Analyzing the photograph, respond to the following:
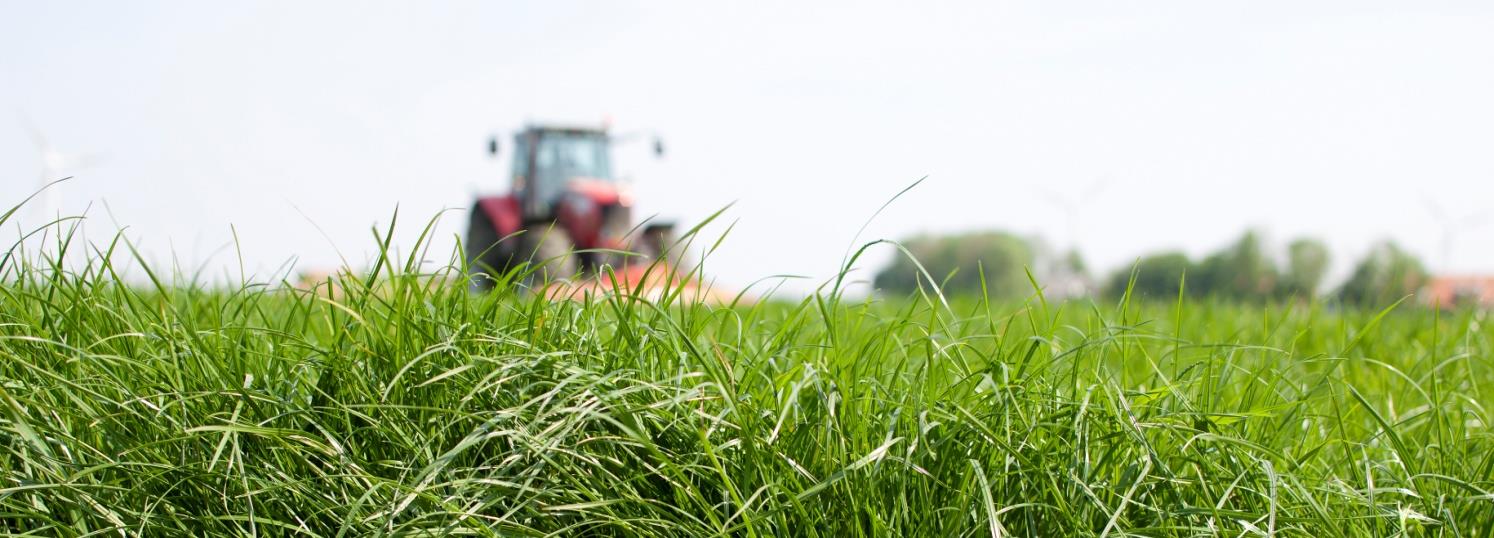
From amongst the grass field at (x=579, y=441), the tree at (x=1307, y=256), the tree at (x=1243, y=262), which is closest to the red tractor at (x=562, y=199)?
the grass field at (x=579, y=441)

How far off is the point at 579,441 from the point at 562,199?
10987 mm

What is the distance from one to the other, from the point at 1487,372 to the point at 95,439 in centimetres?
343

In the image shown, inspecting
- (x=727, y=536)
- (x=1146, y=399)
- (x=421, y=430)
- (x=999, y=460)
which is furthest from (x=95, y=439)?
(x=1146, y=399)

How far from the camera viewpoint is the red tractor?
12.0m

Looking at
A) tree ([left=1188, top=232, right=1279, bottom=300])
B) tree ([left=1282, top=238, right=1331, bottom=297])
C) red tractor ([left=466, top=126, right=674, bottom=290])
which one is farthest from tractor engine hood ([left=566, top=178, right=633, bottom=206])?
tree ([left=1282, top=238, right=1331, bottom=297])

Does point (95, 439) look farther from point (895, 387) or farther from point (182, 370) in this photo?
point (895, 387)

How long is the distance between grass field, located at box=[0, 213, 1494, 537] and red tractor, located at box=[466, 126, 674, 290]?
9.95 meters

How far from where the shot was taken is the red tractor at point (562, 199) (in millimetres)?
12000

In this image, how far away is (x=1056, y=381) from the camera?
170cm

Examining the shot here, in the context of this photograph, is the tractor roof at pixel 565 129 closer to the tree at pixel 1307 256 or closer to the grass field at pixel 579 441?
the grass field at pixel 579 441

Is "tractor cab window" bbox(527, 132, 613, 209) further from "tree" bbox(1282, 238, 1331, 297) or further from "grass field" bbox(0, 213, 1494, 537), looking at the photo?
"tree" bbox(1282, 238, 1331, 297)

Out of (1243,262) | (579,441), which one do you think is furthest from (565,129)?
(1243,262)

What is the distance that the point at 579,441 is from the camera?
142 centimetres

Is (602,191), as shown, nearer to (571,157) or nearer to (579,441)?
(571,157)
